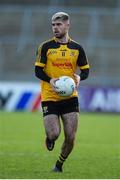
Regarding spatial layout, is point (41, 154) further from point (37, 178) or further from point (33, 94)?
point (33, 94)

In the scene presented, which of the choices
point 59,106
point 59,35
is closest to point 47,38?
point 59,106

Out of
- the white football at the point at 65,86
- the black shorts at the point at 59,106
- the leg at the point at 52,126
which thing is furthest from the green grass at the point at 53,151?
the white football at the point at 65,86

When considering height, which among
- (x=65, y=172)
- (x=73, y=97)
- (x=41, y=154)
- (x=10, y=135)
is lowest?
(x=10, y=135)

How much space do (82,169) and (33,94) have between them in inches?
733

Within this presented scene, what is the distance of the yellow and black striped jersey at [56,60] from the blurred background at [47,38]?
1895cm

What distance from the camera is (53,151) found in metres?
15.4

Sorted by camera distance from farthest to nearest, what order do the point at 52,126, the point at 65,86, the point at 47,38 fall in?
the point at 47,38, the point at 52,126, the point at 65,86

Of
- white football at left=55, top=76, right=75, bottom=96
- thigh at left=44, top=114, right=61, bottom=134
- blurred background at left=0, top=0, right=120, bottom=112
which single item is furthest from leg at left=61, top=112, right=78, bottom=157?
blurred background at left=0, top=0, right=120, bottom=112

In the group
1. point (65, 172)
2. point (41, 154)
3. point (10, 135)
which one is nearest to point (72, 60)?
point (65, 172)

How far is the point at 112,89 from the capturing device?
30.6 meters

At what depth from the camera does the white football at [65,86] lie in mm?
10555

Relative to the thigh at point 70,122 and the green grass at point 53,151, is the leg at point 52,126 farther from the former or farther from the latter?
the green grass at point 53,151

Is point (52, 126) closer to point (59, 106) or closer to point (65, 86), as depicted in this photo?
point (59, 106)

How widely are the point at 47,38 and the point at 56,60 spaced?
25.0 m
